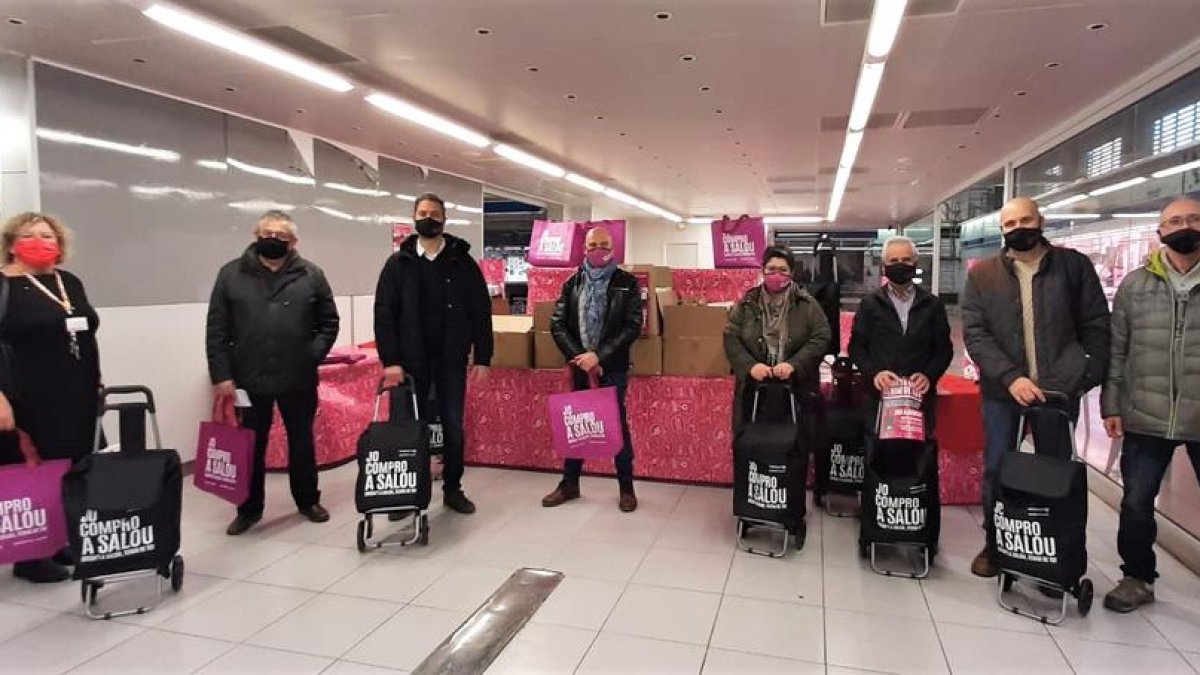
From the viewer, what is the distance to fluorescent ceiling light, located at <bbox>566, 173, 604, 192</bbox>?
35.7 feet

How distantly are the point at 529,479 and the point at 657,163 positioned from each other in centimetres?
A: 639

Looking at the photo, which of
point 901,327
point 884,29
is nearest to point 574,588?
point 901,327

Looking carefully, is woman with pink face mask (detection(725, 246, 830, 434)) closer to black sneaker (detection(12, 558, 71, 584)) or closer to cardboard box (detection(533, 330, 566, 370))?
cardboard box (detection(533, 330, 566, 370))

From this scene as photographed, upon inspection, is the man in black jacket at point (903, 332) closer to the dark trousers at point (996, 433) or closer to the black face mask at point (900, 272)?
the black face mask at point (900, 272)

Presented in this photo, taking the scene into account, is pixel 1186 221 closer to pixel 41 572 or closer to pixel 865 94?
pixel 865 94

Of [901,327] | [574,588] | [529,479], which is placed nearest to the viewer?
[574,588]

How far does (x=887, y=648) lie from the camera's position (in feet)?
8.36

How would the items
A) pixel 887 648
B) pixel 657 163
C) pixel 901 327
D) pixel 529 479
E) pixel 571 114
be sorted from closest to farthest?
1. pixel 887 648
2. pixel 901 327
3. pixel 529 479
4. pixel 571 114
5. pixel 657 163

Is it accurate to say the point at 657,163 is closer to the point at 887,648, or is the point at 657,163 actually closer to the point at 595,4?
the point at 595,4

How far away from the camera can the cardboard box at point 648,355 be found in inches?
181

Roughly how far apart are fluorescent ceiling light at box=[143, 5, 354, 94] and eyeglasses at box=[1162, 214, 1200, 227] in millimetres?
4933

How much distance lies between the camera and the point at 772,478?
3330 mm

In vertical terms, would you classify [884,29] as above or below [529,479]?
above

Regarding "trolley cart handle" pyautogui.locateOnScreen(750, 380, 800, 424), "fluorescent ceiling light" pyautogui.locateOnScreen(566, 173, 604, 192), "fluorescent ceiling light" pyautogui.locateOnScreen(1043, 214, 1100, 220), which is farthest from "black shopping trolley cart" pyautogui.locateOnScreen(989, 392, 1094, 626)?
"fluorescent ceiling light" pyautogui.locateOnScreen(566, 173, 604, 192)
